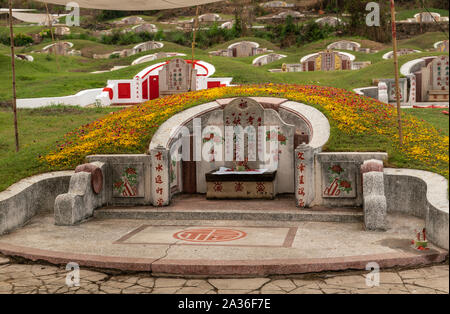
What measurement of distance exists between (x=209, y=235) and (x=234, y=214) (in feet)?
3.99

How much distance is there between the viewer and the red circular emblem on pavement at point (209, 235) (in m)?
8.22

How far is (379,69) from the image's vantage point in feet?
88.9

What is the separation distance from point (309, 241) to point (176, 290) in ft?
8.33

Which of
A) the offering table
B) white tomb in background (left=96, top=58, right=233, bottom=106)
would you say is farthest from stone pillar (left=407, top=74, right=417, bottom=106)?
the offering table

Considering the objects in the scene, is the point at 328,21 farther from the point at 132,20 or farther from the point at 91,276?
the point at 91,276

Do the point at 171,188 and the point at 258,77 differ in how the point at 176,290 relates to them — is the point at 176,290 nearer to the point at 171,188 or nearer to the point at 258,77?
the point at 171,188

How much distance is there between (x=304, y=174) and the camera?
9.69 m

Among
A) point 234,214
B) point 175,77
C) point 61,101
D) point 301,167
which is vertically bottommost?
point 234,214

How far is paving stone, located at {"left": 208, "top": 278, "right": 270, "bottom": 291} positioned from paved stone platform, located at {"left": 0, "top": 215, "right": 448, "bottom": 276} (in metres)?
0.16

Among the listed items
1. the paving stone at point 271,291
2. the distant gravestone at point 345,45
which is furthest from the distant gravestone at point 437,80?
the distant gravestone at point 345,45

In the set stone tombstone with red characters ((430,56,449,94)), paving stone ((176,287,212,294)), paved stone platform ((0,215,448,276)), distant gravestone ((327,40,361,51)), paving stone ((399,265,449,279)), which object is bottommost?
paving stone ((176,287,212,294))

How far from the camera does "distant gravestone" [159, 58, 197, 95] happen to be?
23594mm

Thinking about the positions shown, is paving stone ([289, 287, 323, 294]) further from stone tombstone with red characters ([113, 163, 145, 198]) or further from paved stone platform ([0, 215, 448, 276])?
stone tombstone with red characters ([113, 163, 145, 198])

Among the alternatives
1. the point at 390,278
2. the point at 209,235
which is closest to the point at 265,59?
the point at 209,235
